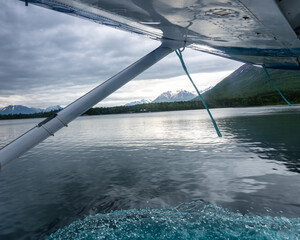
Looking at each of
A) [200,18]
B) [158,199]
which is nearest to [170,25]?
[200,18]

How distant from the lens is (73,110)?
3.66 m

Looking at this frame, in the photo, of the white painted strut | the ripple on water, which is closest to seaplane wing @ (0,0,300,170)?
the white painted strut

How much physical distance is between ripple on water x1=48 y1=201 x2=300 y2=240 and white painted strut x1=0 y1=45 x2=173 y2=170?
3.04 metres

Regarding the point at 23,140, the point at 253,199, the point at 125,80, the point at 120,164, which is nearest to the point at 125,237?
the point at 23,140

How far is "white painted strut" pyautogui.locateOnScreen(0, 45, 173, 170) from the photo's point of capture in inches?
125

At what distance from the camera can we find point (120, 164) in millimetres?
13359

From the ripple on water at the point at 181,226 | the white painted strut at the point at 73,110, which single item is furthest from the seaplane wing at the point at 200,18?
the ripple on water at the point at 181,226

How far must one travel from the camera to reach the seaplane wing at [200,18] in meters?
3.09

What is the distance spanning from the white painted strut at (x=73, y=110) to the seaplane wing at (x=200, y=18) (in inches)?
24.6

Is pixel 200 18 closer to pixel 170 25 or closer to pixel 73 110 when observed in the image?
pixel 170 25

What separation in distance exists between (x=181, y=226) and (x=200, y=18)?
15.3 feet

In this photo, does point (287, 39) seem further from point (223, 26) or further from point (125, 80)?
point (125, 80)

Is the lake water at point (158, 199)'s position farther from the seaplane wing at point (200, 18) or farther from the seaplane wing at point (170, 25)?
the seaplane wing at point (200, 18)

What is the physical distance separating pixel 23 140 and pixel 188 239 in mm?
3965
